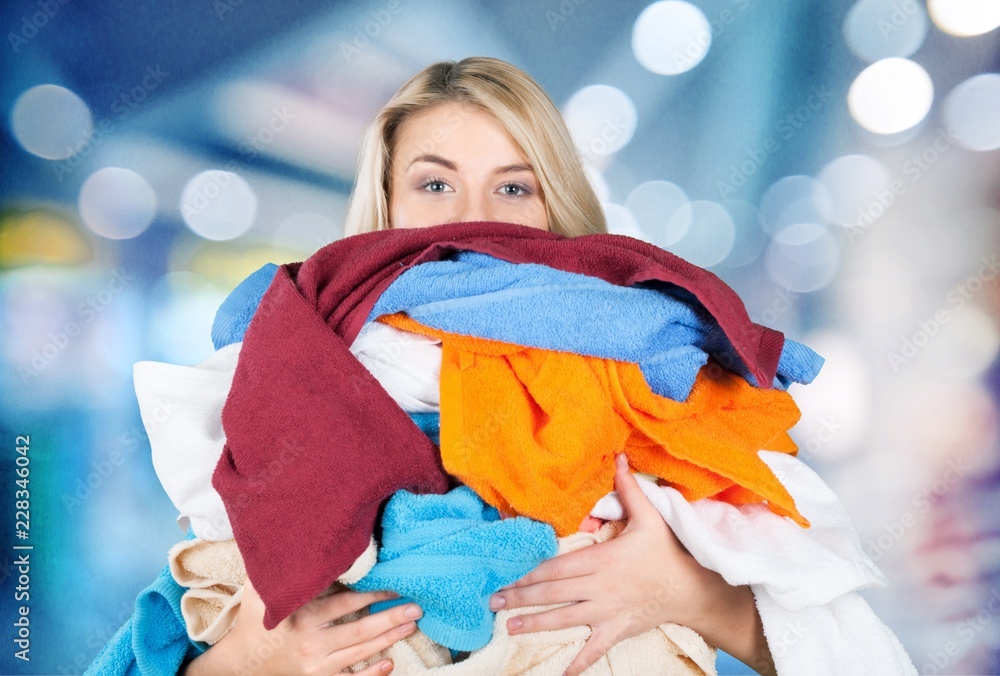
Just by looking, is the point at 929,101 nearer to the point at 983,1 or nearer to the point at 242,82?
the point at 983,1

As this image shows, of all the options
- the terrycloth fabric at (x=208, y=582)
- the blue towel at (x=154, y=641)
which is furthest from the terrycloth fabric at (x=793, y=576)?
the blue towel at (x=154, y=641)

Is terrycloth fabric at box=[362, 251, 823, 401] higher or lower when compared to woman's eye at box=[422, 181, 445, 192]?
lower

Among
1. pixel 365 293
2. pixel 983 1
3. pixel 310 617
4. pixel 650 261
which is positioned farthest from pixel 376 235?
pixel 983 1

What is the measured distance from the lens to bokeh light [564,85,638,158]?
5.83 ft

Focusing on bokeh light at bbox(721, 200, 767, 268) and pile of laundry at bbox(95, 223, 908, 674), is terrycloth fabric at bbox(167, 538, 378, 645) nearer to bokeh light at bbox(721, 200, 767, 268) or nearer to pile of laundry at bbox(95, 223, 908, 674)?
pile of laundry at bbox(95, 223, 908, 674)

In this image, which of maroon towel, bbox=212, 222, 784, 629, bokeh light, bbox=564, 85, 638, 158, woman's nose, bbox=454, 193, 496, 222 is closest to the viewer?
maroon towel, bbox=212, 222, 784, 629

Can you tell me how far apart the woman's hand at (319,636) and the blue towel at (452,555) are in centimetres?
5

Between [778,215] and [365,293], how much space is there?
120cm

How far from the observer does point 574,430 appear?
781 millimetres

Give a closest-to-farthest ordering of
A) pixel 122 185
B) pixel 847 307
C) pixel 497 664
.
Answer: pixel 497 664
pixel 122 185
pixel 847 307

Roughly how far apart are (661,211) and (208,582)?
1.28 m

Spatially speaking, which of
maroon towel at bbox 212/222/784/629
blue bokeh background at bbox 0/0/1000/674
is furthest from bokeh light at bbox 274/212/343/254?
maroon towel at bbox 212/222/784/629

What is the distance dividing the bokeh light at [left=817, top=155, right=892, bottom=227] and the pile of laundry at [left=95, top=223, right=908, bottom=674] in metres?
0.94

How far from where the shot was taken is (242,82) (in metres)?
1.68
